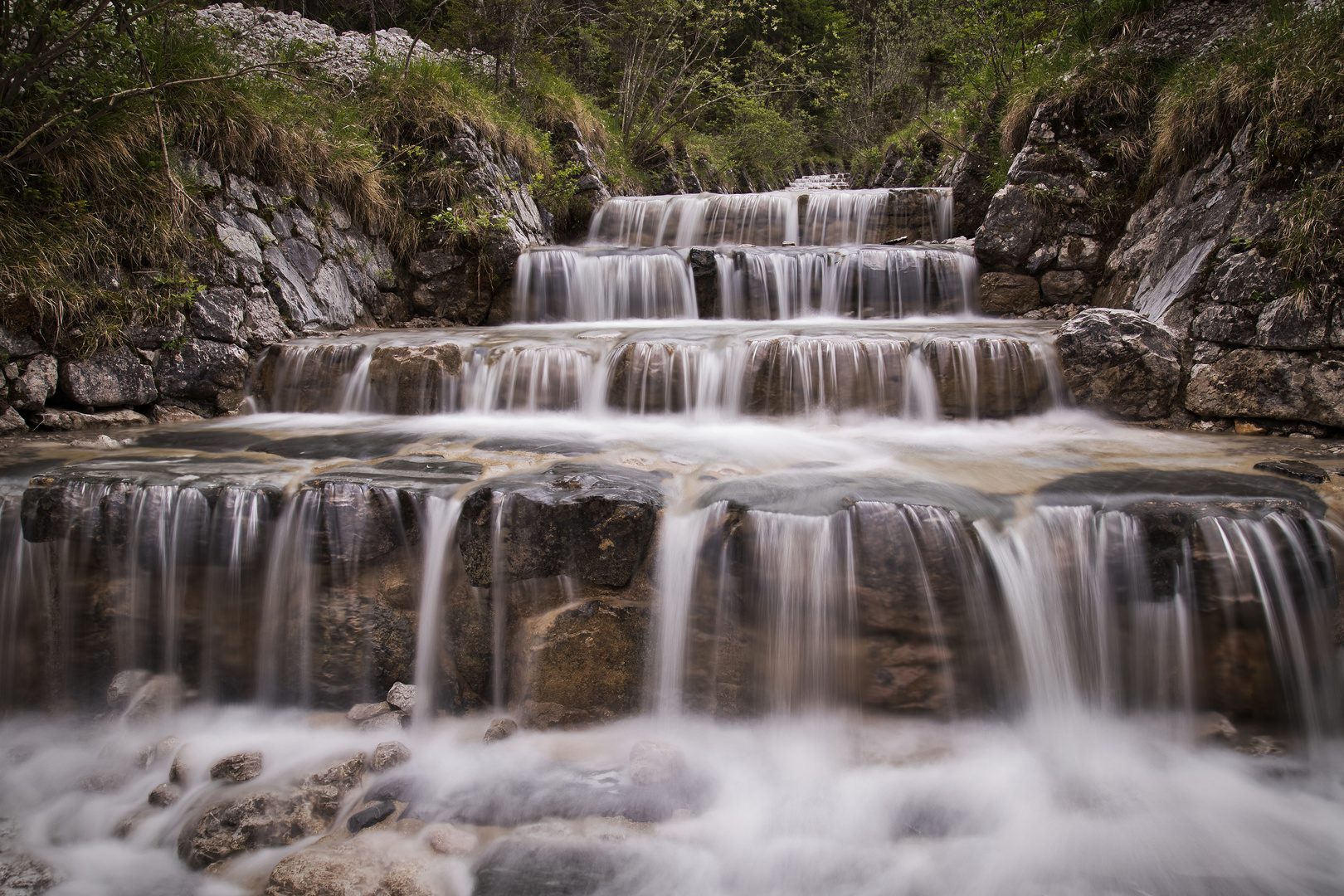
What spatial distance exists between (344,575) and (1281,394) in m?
5.85

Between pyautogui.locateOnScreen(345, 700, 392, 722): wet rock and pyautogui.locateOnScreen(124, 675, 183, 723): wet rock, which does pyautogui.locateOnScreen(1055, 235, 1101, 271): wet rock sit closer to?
pyautogui.locateOnScreen(345, 700, 392, 722): wet rock

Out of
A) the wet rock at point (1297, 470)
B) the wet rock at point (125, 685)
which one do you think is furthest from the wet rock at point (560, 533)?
the wet rock at point (1297, 470)

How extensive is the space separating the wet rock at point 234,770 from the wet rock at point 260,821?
0.59 ft

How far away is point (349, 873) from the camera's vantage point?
2.21 metres

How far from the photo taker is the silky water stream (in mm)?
2393

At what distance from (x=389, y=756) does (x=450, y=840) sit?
56cm

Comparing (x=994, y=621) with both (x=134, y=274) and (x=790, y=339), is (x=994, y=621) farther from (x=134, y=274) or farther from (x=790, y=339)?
(x=134, y=274)

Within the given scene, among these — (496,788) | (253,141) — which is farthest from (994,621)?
(253,141)

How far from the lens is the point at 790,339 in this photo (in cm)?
520

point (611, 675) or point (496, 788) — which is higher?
point (611, 675)

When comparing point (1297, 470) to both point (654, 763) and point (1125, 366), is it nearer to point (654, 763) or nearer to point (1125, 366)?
point (1125, 366)

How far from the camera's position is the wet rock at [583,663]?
9.96 feet

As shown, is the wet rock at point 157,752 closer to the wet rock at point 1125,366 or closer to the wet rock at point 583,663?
the wet rock at point 583,663

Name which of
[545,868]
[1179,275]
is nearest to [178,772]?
[545,868]
